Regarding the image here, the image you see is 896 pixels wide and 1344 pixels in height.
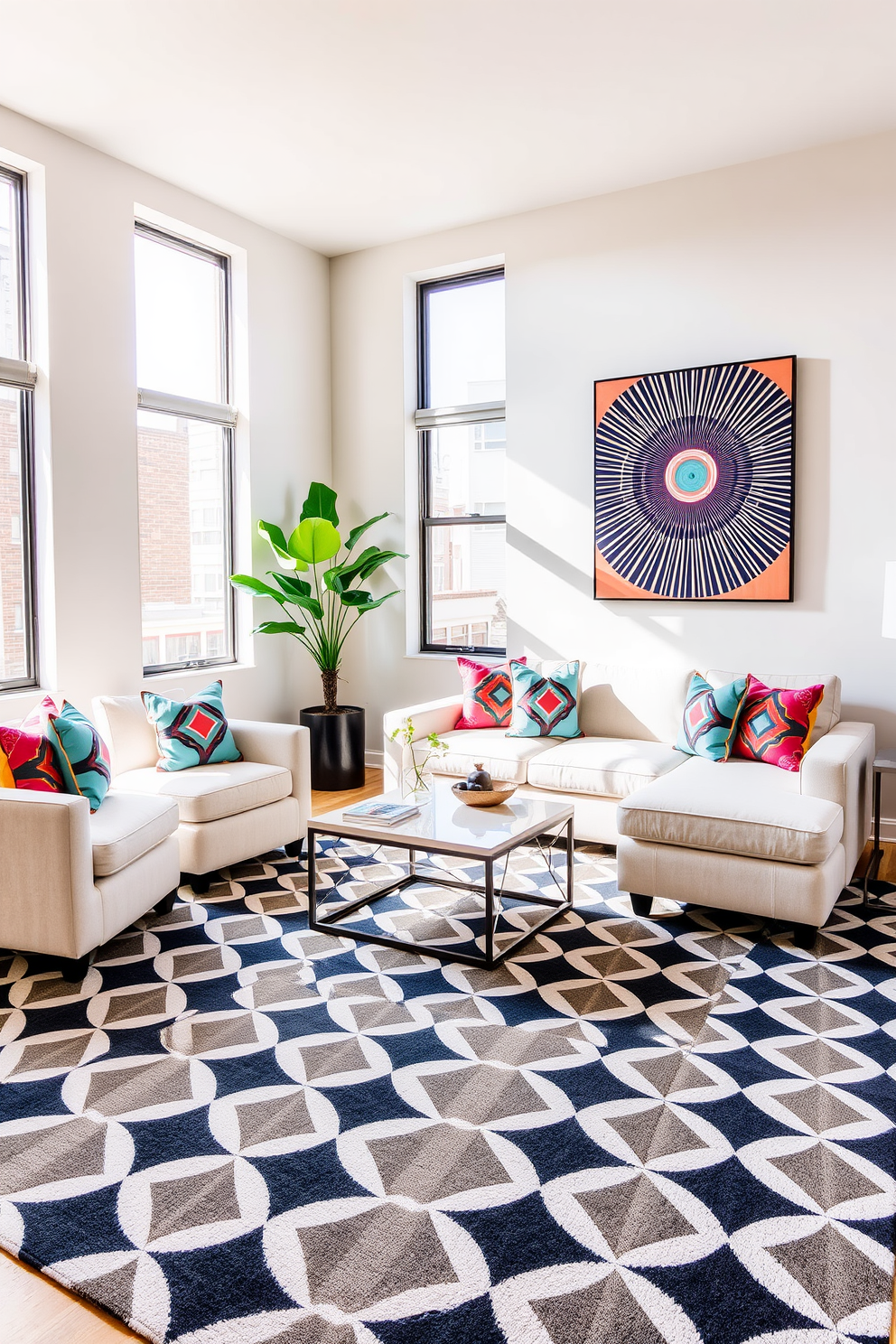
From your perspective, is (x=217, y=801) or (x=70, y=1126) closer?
(x=70, y=1126)

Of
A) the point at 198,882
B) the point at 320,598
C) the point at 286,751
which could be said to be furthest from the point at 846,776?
the point at 320,598

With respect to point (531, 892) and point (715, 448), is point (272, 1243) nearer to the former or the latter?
point (531, 892)

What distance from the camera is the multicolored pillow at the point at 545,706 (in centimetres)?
452

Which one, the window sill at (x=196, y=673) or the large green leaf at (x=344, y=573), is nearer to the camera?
the window sill at (x=196, y=673)

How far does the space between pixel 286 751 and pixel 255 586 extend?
1.33 m

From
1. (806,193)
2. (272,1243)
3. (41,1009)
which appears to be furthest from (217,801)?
(806,193)

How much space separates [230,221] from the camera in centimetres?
516

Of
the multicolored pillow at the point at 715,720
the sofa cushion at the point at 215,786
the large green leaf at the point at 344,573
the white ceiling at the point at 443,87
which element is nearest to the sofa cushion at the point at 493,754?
the multicolored pillow at the point at 715,720

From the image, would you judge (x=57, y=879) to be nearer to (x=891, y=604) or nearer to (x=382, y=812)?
(x=382, y=812)

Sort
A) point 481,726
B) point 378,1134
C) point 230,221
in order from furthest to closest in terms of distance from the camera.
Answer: point 230,221 → point 481,726 → point 378,1134

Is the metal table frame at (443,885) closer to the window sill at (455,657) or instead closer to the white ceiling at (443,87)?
the window sill at (455,657)

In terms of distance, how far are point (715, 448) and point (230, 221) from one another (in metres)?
2.92

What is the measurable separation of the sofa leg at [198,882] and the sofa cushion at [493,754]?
1.20m

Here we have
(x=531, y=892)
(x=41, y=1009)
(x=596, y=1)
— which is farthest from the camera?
(x=531, y=892)
